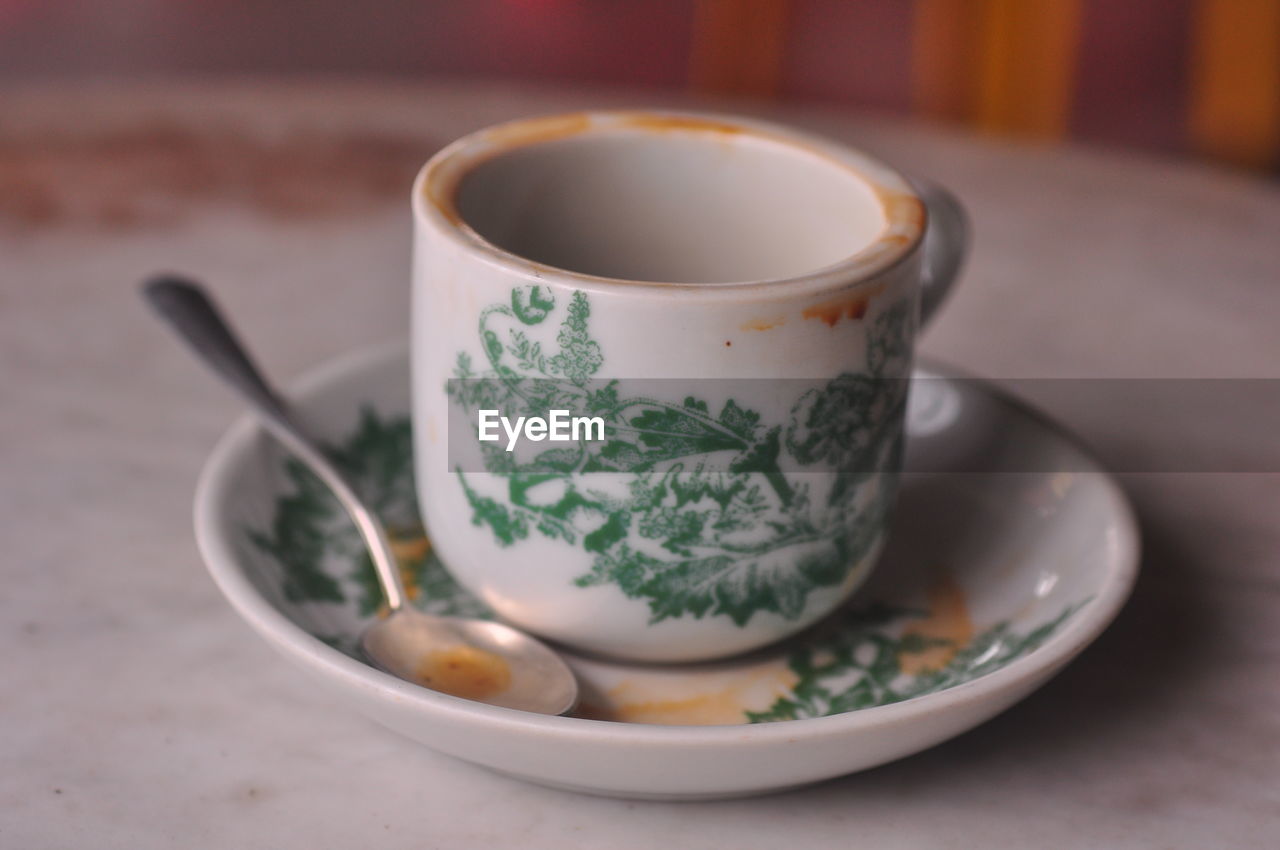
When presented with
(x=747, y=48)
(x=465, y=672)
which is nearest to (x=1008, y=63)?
(x=747, y=48)

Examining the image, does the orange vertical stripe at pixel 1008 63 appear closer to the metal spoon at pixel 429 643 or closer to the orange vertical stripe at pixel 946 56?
the orange vertical stripe at pixel 946 56

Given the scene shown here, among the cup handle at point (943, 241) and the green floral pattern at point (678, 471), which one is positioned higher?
the cup handle at point (943, 241)

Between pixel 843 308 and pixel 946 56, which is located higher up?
pixel 843 308

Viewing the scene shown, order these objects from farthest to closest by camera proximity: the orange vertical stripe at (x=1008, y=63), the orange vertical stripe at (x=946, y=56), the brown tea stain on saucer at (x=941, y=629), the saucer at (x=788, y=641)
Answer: the orange vertical stripe at (x=946, y=56)
the orange vertical stripe at (x=1008, y=63)
the brown tea stain on saucer at (x=941, y=629)
the saucer at (x=788, y=641)

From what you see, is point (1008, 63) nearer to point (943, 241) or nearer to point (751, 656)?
point (943, 241)

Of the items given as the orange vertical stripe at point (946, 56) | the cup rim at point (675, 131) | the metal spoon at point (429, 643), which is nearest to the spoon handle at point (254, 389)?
the metal spoon at point (429, 643)

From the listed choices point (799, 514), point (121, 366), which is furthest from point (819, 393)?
point (121, 366)

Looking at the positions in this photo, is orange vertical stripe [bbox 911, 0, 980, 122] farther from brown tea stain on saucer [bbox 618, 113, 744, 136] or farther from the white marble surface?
brown tea stain on saucer [bbox 618, 113, 744, 136]
